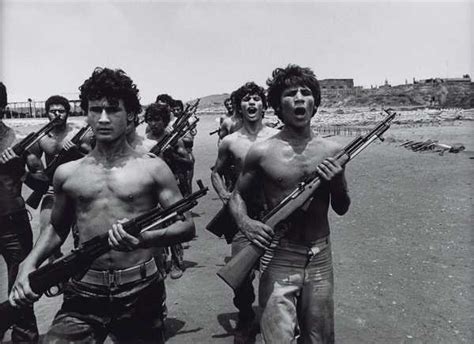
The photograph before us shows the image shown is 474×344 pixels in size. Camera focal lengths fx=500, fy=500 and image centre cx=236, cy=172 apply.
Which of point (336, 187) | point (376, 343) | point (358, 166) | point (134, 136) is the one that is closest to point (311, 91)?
point (336, 187)

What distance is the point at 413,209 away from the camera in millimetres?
11062

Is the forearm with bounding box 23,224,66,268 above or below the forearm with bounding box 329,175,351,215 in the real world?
below

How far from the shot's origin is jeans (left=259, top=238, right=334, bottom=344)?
3635 mm

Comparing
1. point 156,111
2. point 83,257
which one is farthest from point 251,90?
point 83,257

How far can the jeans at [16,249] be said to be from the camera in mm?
4902

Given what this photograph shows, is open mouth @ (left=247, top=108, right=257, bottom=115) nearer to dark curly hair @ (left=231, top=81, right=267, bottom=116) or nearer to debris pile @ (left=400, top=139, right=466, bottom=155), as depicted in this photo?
dark curly hair @ (left=231, top=81, right=267, bottom=116)

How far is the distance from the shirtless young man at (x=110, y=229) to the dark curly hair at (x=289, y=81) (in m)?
1.23

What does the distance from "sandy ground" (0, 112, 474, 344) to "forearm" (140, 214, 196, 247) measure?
88.7 inches

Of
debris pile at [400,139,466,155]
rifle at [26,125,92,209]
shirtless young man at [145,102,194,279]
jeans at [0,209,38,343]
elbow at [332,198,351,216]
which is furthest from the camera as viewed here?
debris pile at [400,139,466,155]

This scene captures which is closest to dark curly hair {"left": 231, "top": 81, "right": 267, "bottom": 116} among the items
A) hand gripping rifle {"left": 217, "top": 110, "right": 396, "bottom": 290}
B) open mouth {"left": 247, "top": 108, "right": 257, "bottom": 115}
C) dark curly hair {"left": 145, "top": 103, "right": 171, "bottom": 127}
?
open mouth {"left": 247, "top": 108, "right": 257, "bottom": 115}

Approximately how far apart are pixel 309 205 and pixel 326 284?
0.60 metres

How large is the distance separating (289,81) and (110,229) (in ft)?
6.15

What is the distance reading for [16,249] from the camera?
5.09m

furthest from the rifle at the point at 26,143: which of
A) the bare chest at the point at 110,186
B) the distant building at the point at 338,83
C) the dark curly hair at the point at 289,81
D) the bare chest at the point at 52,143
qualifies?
the distant building at the point at 338,83
